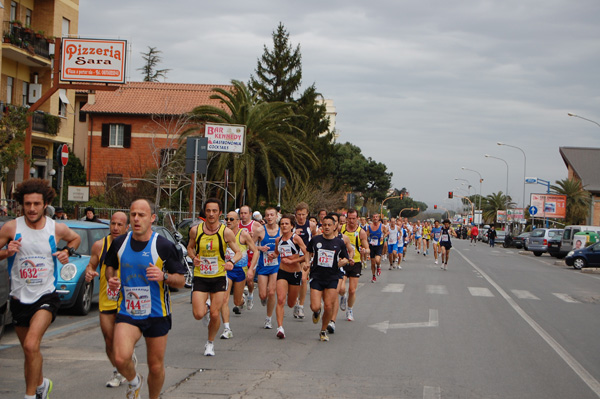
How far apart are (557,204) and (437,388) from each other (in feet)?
231

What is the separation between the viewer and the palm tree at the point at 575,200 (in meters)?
73.9

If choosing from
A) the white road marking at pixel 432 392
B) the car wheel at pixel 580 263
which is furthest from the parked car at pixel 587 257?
the white road marking at pixel 432 392

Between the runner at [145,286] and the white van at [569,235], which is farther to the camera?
the white van at [569,235]

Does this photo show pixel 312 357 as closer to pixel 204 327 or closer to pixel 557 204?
pixel 204 327

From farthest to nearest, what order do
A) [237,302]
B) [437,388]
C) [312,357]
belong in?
[237,302]
[312,357]
[437,388]

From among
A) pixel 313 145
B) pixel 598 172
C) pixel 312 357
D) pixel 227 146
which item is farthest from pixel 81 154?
pixel 598 172

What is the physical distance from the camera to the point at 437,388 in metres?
7.44

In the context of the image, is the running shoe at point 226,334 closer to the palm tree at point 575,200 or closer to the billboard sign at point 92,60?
the billboard sign at point 92,60

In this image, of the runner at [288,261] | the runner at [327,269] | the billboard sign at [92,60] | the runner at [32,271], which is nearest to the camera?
the runner at [32,271]

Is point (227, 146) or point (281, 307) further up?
point (227, 146)

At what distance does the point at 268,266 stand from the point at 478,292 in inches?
349

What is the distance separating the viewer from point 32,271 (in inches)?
243

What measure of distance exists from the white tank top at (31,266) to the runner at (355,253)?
662 centimetres

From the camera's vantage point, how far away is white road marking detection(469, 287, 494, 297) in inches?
721
